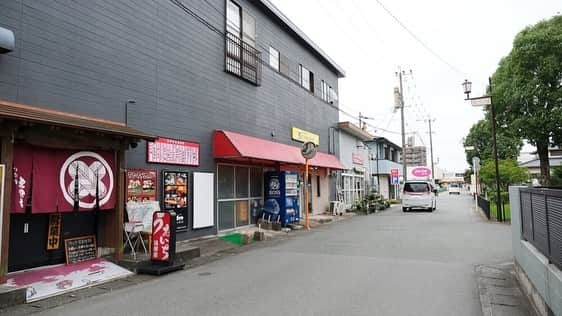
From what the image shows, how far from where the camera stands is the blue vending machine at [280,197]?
1489cm

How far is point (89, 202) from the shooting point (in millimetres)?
7730

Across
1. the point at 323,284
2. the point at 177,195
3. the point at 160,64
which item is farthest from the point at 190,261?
the point at 160,64

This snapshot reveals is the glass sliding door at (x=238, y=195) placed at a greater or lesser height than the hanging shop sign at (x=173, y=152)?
lesser

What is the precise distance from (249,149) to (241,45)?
4195 millimetres

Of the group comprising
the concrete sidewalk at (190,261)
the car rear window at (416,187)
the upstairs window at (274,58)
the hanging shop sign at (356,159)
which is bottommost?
the concrete sidewalk at (190,261)

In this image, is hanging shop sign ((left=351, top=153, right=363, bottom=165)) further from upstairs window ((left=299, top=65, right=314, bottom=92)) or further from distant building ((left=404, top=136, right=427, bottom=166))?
distant building ((left=404, top=136, right=427, bottom=166))

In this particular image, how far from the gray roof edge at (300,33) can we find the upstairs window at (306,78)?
1362 millimetres

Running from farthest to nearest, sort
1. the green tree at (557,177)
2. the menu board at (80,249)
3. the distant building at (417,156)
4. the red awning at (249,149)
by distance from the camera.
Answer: the distant building at (417,156), the green tree at (557,177), the red awning at (249,149), the menu board at (80,249)

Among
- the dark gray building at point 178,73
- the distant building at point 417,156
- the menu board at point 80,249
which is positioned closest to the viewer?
the dark gray building at point 178,73

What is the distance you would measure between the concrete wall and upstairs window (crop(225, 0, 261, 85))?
986 cm

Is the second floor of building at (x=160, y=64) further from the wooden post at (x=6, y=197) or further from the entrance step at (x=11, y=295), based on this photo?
the entrance step at (x=11, y=295)

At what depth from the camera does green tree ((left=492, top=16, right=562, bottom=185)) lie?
17.0 m

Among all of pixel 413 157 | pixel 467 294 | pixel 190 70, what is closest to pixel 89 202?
pixel 190 70

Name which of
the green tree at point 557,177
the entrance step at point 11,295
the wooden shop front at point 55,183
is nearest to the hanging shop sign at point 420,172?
the green tree at point 557,177
